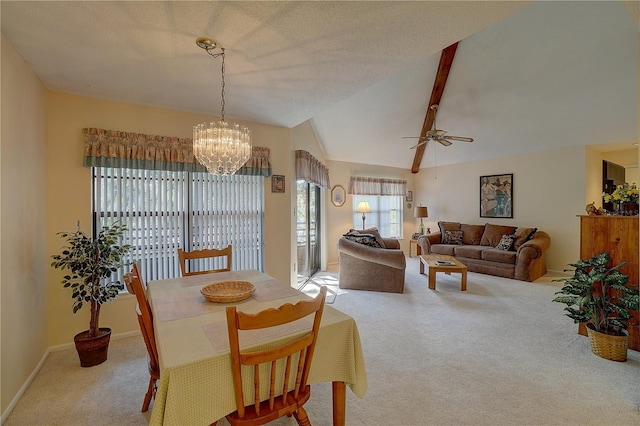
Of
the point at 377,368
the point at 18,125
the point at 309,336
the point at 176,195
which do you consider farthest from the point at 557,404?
the point at 18,125

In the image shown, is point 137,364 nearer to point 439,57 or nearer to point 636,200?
point 636,200

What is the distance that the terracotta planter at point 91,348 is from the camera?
2.34 metres

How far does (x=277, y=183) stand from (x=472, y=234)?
477 cm

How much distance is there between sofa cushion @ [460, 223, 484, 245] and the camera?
624 cm

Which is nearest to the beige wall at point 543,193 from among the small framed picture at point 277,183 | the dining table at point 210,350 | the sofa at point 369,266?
the sofa at point 369,266

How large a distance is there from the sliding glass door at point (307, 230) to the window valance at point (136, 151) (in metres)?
1.97

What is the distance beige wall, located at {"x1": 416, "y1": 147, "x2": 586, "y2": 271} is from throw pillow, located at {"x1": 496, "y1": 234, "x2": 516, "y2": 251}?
76 cm

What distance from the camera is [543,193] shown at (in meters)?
5.61

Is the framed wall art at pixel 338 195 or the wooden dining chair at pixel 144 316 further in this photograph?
the framed wall art at pixel 338 195

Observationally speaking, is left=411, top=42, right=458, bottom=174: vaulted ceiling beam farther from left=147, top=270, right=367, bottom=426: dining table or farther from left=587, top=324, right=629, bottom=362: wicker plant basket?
left=147, top=270, right=367, bottom=426: dining table

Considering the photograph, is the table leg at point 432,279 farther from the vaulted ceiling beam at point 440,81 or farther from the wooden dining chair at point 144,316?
the wooden dining chair at point 144,316

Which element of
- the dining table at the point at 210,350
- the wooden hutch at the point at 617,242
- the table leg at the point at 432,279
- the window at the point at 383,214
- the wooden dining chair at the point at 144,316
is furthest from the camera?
the window at the point at 383,214

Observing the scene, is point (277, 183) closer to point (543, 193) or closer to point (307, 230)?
point (307, 230)

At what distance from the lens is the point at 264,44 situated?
195 centimetres
